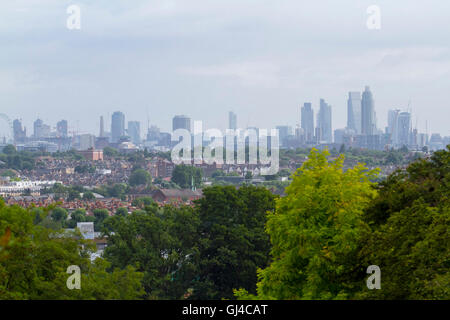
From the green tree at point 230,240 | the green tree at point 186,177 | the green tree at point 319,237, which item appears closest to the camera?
the green tree at point 319,237

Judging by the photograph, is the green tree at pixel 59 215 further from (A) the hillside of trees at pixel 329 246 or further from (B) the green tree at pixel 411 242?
(B) the green tree at pixel 411 242

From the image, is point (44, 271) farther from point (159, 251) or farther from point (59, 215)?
point (59, 215)

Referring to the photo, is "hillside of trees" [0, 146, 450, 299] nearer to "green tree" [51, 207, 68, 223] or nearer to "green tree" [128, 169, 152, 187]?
"green tree" [51, 207, 68, 223]

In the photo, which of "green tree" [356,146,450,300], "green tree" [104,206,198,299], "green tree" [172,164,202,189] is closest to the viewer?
"green tree" [356,146,450,300]

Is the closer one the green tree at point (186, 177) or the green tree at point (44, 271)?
the green tree at point (44, 271)

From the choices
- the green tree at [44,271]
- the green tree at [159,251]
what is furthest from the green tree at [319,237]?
the green tree at [159,251]

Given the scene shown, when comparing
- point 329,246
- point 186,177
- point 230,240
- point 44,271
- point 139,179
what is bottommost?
point 139,179

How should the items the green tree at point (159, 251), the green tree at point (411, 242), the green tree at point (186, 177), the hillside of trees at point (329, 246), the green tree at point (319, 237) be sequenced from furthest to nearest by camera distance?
the green tree at point (186, 177) < the green tree at point (159, 251) < the green tree at point (319, 237) < the hillside of trees at point (329, 246) < the green tree at point (411, 242)

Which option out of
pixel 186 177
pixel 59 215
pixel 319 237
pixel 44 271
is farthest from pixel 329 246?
pixel 186 177

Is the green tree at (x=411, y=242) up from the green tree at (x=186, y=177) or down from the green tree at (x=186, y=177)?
up

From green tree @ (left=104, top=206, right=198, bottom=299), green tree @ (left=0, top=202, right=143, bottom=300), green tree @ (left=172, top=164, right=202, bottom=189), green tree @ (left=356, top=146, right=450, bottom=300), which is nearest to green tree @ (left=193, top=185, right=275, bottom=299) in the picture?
green tree @ (left=104, top=206, right=198, bottom=299)
